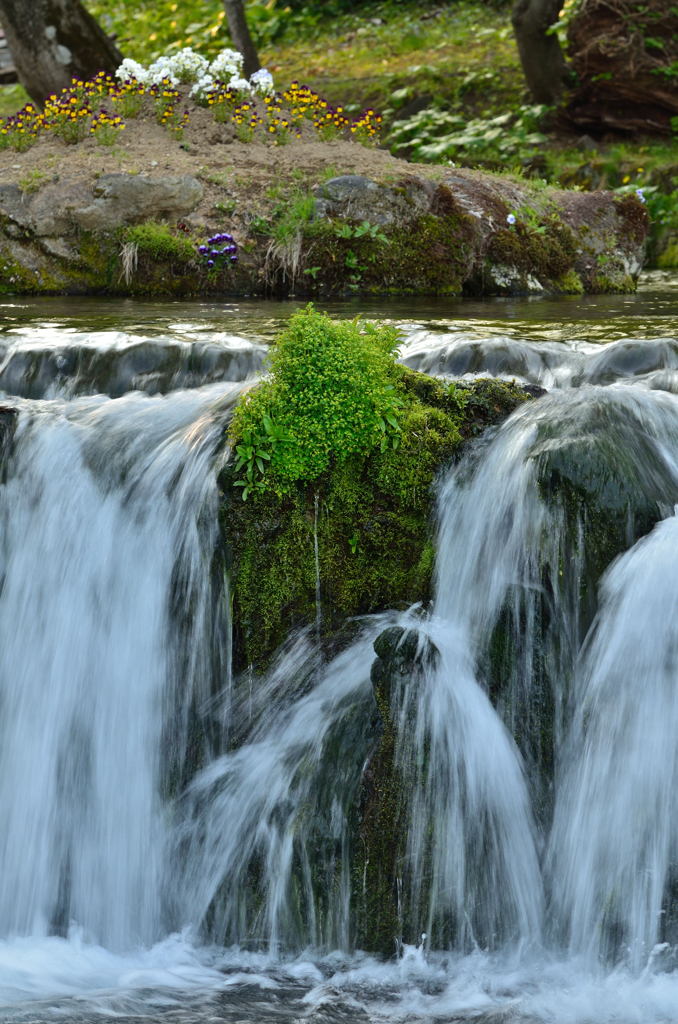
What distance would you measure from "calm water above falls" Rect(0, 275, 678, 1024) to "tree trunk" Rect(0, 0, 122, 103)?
10.9 meters

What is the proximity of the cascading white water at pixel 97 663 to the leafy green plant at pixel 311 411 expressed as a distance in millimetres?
278

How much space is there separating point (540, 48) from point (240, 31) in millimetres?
4518

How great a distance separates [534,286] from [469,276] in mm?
649

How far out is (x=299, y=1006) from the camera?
378 cm

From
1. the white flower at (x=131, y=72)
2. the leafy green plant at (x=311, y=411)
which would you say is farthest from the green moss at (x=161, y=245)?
the leafy green plant at (x=311, y=411)

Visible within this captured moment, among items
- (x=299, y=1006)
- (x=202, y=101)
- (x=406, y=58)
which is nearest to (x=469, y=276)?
(x=202, y=101)

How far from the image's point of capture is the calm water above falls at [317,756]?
3.92m

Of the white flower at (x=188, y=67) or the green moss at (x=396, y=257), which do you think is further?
the white flower at (x=188, y=67)

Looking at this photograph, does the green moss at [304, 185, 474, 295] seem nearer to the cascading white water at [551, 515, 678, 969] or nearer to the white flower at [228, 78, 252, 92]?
the white flower at [228, 78, 252, 92]

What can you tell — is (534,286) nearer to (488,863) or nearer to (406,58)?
(488,863)

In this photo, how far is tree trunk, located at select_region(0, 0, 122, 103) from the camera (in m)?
14.3

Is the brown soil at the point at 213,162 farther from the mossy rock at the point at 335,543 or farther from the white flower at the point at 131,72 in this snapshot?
the mossy rock at the point at 335,543

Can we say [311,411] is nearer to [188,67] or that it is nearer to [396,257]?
[396,257]

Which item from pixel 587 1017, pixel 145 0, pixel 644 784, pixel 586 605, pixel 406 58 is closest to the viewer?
pixel 587 1017
